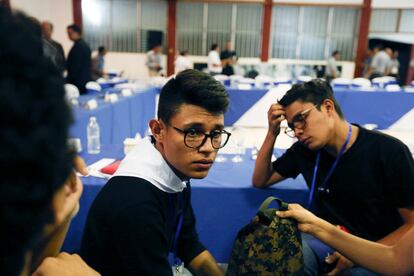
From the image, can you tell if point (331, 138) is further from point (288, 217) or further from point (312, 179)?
point (288, 217)

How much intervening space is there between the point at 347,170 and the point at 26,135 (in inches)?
59.6

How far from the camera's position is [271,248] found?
1.28m

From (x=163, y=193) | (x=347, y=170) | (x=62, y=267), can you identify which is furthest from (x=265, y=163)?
(x=62, y=267)

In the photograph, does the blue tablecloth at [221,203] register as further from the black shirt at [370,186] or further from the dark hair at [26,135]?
the dark hair at [26,135]

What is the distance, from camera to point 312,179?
1739 millimetres

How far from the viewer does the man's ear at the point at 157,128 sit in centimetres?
118

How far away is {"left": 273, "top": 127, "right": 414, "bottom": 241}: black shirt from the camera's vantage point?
149 centimetres

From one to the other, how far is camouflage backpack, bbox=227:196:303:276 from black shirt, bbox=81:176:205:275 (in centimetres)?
42

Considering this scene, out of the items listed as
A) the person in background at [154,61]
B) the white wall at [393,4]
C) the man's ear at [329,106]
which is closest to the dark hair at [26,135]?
the man's ear at [329,106]

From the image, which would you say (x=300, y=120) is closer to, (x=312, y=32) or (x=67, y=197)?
(x=67, y=197)

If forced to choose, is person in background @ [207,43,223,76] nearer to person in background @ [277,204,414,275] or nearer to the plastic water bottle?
the plastic water bottle

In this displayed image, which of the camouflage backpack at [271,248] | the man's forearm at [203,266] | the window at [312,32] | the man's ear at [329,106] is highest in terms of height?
the window at [312,32]

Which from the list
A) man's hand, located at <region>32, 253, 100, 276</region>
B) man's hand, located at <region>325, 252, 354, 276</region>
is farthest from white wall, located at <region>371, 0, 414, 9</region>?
man's hand, located at <region>32, 253, 100, 276</region>

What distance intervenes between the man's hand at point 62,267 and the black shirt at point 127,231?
0.81 ft
